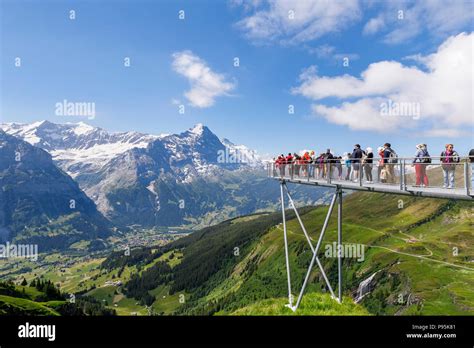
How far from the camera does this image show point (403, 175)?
1956 cm

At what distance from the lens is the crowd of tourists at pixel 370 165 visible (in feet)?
58.6

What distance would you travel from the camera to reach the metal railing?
16797 mm

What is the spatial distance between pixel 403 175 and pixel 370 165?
268 cm

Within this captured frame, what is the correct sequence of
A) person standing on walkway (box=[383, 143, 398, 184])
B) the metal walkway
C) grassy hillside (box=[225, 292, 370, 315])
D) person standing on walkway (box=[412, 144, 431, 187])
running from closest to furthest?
the metal walkway < person standing on walkway (box=[412, 144, 431, 187]) < person standing on walkway (box=[383, 143, 398, 184]) < grassy hillside (box=[225, 292, 370, 315])

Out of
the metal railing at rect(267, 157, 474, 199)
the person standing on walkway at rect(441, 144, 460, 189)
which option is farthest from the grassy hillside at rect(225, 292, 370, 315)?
the person standing on walkway at rect(441, 144, 460, 189)

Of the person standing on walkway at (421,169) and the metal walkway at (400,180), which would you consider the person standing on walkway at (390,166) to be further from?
the person standing on walkway at (421,169)

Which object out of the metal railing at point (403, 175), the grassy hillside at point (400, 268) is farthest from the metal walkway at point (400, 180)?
the grassy hillside at point (400, 268)

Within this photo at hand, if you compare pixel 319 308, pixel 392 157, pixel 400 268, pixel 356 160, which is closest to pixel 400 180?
pixel 392 157

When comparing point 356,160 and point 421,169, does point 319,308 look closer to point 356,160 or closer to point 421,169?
point 356,160

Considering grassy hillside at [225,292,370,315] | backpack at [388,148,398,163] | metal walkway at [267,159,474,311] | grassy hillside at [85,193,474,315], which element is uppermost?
backpack at [388,148,398,163]

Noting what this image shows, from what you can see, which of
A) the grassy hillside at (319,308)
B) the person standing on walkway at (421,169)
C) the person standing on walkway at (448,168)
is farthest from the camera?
the grassy hillside at (319,308)

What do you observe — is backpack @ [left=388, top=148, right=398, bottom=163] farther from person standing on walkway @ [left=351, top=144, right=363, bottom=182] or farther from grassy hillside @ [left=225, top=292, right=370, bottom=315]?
grassy hillside @ [left=225, top=292, right=370, bottom=315]
